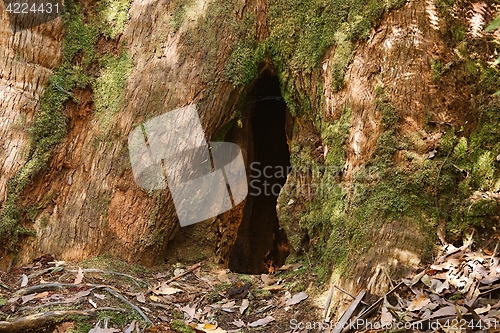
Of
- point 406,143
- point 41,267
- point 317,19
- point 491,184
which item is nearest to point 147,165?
point 41,267

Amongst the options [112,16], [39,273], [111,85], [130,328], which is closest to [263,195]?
[111,85]

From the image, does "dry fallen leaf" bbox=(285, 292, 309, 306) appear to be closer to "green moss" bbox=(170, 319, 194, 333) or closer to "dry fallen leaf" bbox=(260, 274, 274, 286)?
"dry fallen leaf" bbox=(260, 274, 274, 286)

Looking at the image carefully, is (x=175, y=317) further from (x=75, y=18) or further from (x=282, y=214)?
(x=75, y=18)

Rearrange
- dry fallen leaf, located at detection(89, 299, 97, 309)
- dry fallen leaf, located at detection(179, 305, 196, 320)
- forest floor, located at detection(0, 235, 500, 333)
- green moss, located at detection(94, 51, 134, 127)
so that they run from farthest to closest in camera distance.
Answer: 1. green moss, located at detection(94, 51, 134, 127)
2. dry fallen leaf, located at detection(179, 305, 196, 320)
3. dry fallen leaf, located at detection(89, 299, 97, 309)
4. forest floor, located at detection(0, 235, 500, 333)

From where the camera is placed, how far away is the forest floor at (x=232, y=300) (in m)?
3.28

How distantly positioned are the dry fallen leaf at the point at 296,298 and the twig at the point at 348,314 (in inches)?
23.8

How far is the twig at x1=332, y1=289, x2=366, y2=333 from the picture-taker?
351 cm

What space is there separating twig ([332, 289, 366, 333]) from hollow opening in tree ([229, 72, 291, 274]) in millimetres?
3077

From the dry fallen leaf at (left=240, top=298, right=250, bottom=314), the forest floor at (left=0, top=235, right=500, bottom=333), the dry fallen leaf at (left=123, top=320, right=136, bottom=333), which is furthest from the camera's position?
the dry fallen leaf at (left=240, top=298, right=250, bottom=314)

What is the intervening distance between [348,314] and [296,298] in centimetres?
72

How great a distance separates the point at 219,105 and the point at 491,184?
2575 millimetres

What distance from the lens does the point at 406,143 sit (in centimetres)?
396

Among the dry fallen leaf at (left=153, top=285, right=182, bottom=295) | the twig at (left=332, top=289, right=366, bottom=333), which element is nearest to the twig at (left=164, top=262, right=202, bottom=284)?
the dry fallen leaf at (left=153, top=285, right=182, bottom=295)

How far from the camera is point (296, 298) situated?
13.8 feet
